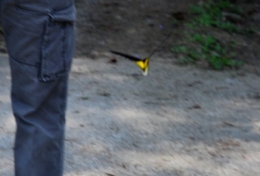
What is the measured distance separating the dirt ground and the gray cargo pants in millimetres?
1133

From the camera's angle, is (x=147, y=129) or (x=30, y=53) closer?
(x=30, y=53)

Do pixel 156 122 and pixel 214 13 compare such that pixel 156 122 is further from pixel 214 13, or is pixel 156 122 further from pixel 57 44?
pixel 214 13

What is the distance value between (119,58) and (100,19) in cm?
124

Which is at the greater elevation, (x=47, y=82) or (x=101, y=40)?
(x=47, y=82)

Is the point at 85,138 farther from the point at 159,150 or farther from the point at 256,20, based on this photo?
the point at 256,20

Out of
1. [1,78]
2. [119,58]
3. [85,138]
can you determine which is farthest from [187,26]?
[85,138]

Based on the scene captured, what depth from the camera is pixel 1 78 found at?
5.56 metres

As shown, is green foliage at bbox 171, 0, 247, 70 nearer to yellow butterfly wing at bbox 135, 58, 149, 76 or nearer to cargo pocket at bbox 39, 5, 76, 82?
yellow butterfly wing at bbox 135, 58, 149, 76

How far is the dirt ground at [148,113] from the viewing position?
4062mm

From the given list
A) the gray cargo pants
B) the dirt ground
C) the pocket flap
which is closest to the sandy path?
the dirt ground

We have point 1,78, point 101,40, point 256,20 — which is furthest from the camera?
point 256,20

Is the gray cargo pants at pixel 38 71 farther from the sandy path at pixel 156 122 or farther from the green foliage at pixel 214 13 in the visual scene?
the green foliage at pixel 214 13

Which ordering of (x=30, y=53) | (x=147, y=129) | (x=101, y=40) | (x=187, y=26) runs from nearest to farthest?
(x=30, y=53) < (x=147, y=129) < (x=101, y=40) < (x=187, y=26)

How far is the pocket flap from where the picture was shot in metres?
2.54
